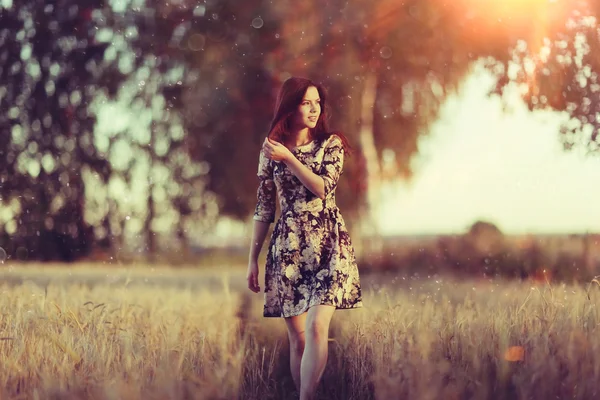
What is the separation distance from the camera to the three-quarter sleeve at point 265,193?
16.0 ft

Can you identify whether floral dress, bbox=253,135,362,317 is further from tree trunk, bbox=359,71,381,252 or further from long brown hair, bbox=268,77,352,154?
tree trunk, bbox=359,71,381,252

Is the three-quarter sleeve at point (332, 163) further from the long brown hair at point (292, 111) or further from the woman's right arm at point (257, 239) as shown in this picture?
the woman's right arm at point (257, 239)

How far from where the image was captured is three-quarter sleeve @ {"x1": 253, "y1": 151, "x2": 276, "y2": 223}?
16.0ft

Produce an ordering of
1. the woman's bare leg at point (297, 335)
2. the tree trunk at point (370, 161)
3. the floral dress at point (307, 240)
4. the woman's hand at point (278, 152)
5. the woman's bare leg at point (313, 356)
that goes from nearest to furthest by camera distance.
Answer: the woman's bare leg at point (313, 356) → the woman's hand at point (278, 152) → the floral dress at point (307, 240) → the woman's bare leg at point (297, 335) → the tree trunk at point (370, 161)

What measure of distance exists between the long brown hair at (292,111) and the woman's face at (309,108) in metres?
0.02

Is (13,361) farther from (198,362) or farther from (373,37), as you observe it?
(373,37)

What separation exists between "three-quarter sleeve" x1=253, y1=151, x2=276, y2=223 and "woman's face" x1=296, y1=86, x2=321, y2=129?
0.39 meters

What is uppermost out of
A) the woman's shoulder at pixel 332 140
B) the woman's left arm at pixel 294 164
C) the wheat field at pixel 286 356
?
the woman's shoulder at pixel 332 140

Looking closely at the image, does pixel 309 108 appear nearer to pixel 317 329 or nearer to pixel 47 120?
pixel 317 329

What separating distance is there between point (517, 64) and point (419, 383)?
275 inches

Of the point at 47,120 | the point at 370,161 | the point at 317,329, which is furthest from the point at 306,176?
the point at 47,120

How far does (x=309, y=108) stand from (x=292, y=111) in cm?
10

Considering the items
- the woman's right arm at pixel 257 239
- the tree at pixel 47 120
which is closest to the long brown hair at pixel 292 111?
the woman's right arm at pixel 257 239

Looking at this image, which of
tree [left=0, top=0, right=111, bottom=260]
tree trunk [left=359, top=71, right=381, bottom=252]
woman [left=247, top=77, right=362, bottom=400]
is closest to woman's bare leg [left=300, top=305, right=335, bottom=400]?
woman [left=247, top=77, right=362, bottom=400]
